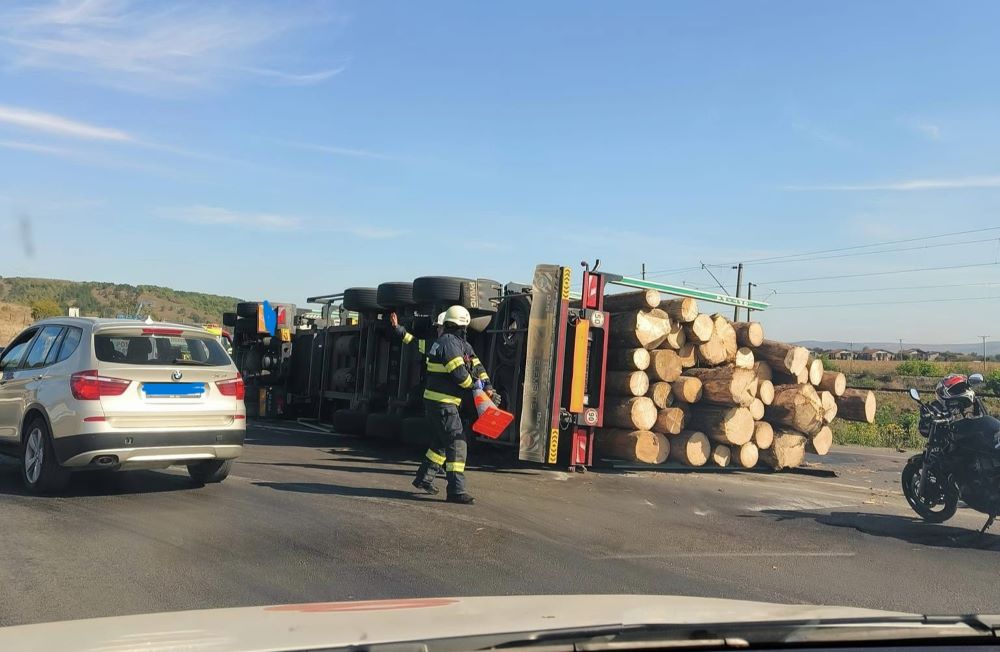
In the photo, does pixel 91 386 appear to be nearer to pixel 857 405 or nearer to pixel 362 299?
pixel 362 299

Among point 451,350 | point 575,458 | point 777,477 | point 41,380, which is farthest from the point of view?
point 777,477

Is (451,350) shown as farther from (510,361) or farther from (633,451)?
(633,451)

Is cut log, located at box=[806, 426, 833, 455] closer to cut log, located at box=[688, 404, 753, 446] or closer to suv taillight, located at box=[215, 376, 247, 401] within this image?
cut log, located at box=[688, 404, 753, 446]

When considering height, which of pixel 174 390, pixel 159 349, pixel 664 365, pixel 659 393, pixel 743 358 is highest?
pixel 743 358

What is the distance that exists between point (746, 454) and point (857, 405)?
8.72ft

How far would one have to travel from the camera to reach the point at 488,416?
940cm

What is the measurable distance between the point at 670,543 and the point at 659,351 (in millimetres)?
4507

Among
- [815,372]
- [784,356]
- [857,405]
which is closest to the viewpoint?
[784,356]

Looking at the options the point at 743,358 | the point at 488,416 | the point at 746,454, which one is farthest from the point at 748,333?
the point at 488,416

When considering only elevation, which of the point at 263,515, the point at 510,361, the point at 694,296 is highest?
the point at 694,296

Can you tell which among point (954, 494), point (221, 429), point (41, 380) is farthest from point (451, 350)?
point (954, 494)

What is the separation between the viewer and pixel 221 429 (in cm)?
828

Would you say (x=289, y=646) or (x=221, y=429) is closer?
(x=289, y=646)

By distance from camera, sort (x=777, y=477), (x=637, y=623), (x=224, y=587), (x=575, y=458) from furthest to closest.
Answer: (x=777, y=477) → (x=575, y=458) → (x=224, y=587) → (x=637, y=623)
